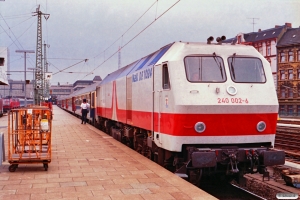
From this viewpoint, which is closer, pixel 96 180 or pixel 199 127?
pixel 96 180

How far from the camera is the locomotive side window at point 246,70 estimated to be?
934 centimetres

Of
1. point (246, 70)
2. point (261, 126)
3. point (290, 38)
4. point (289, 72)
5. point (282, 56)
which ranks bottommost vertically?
point (261, 126)

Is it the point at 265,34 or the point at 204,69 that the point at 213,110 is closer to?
the point at 204,69

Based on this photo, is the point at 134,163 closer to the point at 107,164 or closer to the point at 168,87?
the point at 107,164

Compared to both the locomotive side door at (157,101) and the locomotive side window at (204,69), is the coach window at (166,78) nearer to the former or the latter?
the locomotive side door at (157,101)

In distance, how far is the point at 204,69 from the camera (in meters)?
9.23

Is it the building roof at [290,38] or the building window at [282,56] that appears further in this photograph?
the building window at [282,56]

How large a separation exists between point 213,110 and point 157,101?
5.39 feet

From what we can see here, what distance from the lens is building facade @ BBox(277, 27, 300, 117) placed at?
173 ft

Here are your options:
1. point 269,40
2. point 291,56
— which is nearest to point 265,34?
point 269,40

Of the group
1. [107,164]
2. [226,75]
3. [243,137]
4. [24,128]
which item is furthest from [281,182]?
[24,128]

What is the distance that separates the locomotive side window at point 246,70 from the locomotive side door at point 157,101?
1673 mm

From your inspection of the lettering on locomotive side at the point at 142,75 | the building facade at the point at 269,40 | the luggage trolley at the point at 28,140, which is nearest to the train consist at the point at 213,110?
the lettering on locomotive side at the point at 142,75

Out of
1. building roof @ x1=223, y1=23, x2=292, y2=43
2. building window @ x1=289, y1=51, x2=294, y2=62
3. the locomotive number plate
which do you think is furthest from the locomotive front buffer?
building roof @ x1=223, y1=23, x2=292, y2=43
